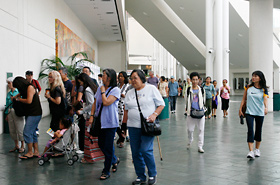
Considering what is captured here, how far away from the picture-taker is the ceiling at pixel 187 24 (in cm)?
2494

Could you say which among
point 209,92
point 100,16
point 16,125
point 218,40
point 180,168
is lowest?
point 180,168

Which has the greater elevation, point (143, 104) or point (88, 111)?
point (143, 104)

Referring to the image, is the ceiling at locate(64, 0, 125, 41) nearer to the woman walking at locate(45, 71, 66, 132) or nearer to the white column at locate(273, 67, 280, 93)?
the woman walking at locate(45, 71, 66, 132)

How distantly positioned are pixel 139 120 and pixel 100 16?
16.1m

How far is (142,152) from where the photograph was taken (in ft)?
14.1

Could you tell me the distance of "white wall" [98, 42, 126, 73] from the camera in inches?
1170

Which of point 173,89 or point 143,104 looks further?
point 173,89

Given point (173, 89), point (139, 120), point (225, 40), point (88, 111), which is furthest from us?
point (225, 40)

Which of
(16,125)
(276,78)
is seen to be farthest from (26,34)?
(276,78)

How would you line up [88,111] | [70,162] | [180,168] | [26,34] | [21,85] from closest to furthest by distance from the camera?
[180,168]
[70,162]
[88,111]
[21,85]
[26,34]

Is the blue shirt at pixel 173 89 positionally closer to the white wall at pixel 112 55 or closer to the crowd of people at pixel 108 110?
the crowd of people at pixel 108 110

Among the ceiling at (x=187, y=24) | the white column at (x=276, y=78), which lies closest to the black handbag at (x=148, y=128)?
the ceiling at (x=187, y=24)

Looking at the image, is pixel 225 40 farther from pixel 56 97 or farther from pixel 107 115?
pixel 107 115

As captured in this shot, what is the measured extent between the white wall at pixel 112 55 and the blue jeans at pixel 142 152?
83.5 ft
